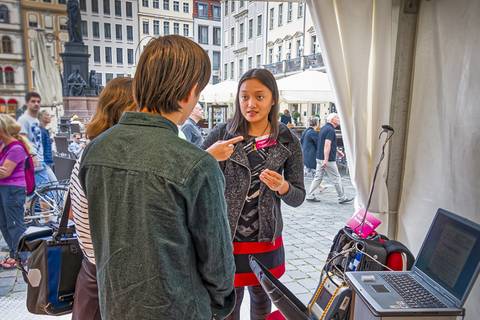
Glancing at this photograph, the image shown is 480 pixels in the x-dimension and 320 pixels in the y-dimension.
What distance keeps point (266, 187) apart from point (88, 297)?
2.98ft

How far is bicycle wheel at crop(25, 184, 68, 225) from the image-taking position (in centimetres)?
433

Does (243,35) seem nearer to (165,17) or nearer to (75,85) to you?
(165,17)

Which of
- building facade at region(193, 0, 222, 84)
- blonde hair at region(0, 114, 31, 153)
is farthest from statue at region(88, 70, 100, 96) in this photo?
building facade at region(193, 0, 222, 84)

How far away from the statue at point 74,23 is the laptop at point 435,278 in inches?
568

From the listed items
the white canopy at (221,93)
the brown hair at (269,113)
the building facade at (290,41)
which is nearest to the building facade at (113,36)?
the building facade at (290,41)

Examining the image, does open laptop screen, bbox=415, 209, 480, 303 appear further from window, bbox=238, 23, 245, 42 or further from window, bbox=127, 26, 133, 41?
window, bbox=127, 26, 133, 41

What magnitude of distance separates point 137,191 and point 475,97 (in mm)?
1745

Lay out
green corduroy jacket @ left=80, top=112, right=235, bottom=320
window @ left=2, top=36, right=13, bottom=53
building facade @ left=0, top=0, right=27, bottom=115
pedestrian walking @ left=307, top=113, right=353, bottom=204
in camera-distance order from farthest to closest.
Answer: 1. window @ left=2, top=36, right=13, bottom=53
2. building facade @ left=0, top=0, right=27, bottom=115
3. pedestrian walking @ left=307, top=113, right=353, bottom=204
4. green corduroy jacket @ left=80, top=112, right=235, bottom=320

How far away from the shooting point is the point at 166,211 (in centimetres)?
82

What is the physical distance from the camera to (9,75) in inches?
696

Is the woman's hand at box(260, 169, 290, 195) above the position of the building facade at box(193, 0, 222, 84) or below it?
below

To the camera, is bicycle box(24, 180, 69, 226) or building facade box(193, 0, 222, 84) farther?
building facade box(193, 0, 222, 84)

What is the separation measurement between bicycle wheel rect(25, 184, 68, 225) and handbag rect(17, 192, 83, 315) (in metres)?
3.06

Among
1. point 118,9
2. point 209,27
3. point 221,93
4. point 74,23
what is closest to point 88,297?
point 221,93
